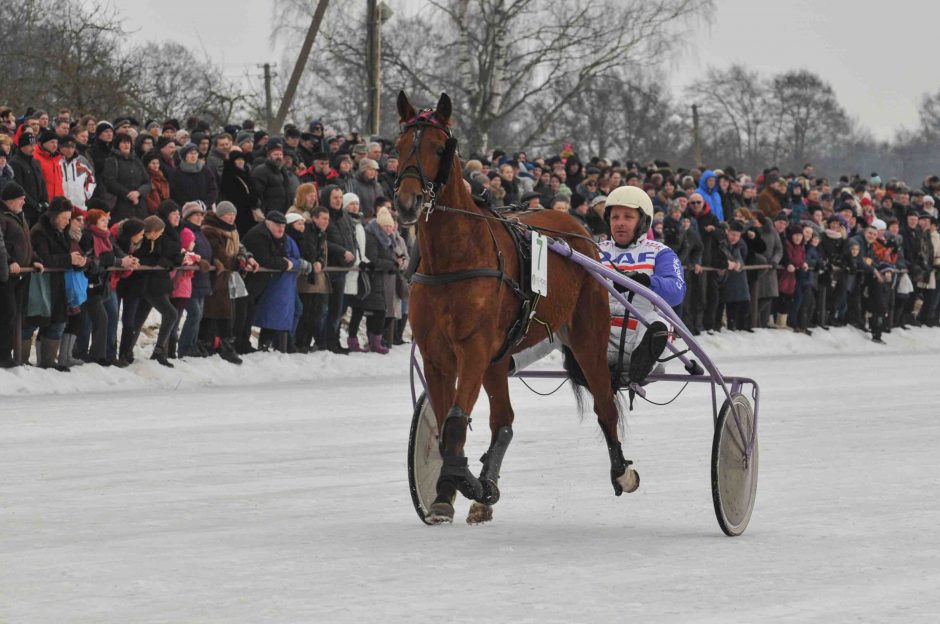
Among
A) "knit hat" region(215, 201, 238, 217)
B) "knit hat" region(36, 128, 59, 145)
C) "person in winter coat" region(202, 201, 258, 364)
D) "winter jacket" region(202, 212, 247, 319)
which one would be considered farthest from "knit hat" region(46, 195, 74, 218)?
"knit hat" region(215, 201, 238, 217)

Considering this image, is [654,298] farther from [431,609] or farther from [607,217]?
Result: [431,609]

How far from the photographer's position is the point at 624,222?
8.70m

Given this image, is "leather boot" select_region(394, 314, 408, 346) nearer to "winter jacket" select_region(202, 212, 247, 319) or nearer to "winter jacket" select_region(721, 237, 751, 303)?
"winter jacket" select_region(202, 212, 247, 319)

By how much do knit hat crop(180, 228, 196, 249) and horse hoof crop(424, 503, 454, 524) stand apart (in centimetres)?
874

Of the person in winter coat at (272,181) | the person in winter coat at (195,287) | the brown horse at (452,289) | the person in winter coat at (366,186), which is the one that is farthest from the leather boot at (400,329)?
the brown horse at (452,289)

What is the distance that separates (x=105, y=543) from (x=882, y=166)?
396 ft

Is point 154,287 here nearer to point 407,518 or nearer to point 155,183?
point 155,183

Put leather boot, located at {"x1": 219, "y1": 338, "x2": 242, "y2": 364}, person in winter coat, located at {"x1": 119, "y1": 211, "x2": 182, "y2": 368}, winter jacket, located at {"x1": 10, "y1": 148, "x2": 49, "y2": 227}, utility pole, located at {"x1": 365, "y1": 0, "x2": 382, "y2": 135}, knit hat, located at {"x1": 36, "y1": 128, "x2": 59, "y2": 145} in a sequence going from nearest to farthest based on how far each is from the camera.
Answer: winter jacket, located at {"x1": 10, "y1": 148, "x2": 49, "y2": 227} → person in winter coat, located at {"x1": 119, "y1": 211, "x2": 182, "y2": 368} → knit hat, located at {"x1": 36, "y1": 128, "x2": 59, "y2": 145} → leather boot, located at {"x1": 219, "y1": 338, "x2": 242, "y2": 364} → utility pole, located at {"x1": 365, "y1": 0, "x2": 382, "y2": 135}

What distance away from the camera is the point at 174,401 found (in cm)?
1343

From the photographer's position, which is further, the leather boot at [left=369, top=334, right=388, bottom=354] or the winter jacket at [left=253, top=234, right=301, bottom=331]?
the leather boot at [left=369, top=334, right=388, bottom=354]

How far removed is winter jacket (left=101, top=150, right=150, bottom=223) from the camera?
15.8 metres

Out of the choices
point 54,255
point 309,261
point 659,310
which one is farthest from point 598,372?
point 309,261

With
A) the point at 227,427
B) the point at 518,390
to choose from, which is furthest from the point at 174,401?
the point at 518,390

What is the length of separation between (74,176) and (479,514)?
9096 mm
